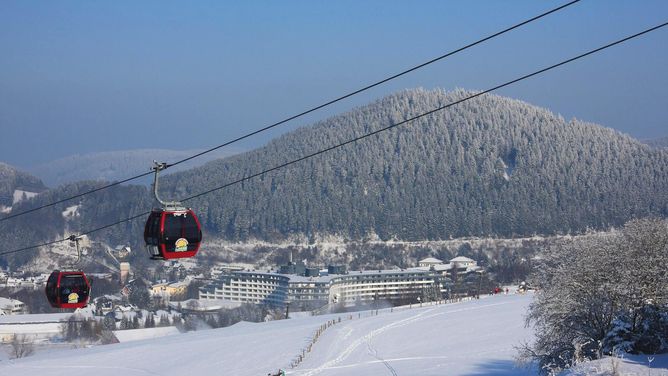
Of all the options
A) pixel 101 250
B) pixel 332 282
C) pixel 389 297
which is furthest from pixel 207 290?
pixel 101 250

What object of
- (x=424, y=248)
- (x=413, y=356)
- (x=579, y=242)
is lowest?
(x=413, y=356)

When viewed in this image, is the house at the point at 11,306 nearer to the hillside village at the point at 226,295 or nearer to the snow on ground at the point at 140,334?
the hillside village at the point at 226,295

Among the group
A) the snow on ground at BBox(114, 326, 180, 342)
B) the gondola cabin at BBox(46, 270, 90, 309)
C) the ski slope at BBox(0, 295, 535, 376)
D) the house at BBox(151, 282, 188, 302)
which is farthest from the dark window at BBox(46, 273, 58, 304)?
the house at BBox(151, 282, 188, 302)

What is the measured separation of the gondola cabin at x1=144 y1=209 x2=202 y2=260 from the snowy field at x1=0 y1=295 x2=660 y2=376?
52.3 ft

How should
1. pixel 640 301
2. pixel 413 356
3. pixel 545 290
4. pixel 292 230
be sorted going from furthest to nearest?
pixel 292 230 → pixel 413 356 → pixel 545 290 → pixel 640 301

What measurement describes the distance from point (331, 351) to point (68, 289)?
1947 centimetres

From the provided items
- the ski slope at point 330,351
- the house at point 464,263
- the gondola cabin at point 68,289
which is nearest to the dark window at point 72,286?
the gondola cabin at point 68,289

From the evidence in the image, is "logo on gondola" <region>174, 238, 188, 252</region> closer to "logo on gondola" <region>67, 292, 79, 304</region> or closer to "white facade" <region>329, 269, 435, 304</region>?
"logo on gondola" <region>67, 292, 79, 304</region>

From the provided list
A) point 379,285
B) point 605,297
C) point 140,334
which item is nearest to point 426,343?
point 605,297

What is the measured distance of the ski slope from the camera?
3925cm

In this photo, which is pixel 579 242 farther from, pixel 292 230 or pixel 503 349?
pixel 292 230

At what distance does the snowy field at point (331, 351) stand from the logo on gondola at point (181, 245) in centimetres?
1600

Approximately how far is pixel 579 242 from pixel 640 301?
3774 mm

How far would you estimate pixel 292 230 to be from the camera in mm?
195625
